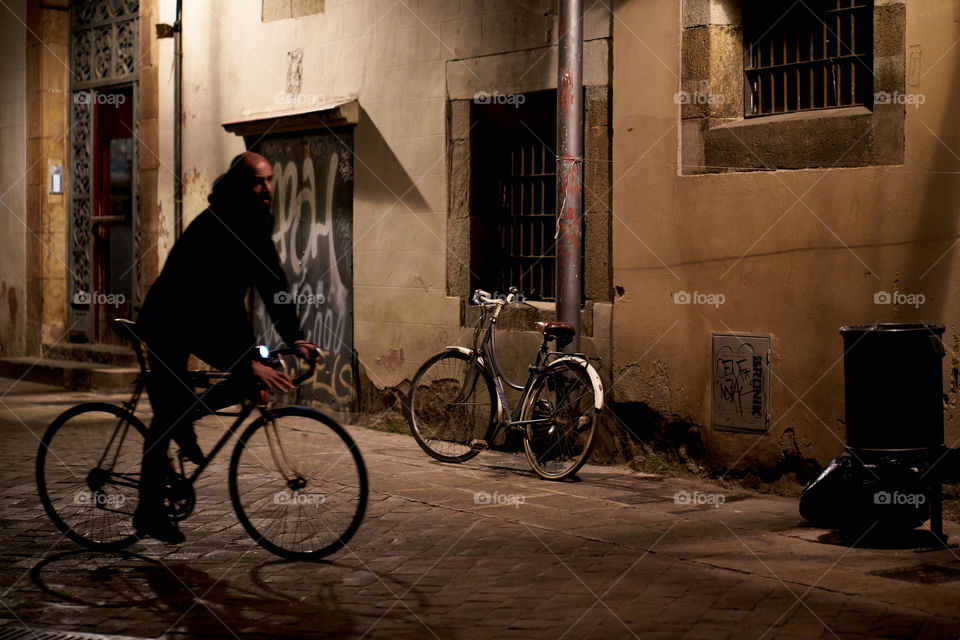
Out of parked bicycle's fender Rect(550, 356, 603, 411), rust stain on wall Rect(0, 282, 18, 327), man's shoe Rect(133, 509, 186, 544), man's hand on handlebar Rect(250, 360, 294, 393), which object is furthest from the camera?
rust stain on wall Rect(0, 282, 18, 327)

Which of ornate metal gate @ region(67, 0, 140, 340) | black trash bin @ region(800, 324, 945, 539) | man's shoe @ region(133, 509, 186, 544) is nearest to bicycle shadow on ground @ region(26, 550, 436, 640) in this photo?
man's shoe @ region(133, 509, 186, 544)

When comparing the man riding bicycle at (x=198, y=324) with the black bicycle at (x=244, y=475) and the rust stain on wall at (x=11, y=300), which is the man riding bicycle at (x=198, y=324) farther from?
the rust stain on wall at (x=11, y=300)

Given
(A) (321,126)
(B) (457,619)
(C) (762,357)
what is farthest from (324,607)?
(A) (321,126)

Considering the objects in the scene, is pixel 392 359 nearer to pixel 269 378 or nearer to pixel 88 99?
pixel 269 378

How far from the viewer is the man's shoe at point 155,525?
595 cm

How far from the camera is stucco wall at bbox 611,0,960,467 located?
714cm

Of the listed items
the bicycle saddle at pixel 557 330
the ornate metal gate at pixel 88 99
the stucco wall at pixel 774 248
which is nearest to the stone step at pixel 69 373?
the ornate metal gate at pixel 88 99

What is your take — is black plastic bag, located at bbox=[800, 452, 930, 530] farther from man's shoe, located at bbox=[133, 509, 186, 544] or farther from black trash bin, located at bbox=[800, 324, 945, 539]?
man's shoe, located at bbox=[133, 509, 186, 544]

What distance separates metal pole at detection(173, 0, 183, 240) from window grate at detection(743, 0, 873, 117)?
6.74 m

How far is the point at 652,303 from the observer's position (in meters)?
8.75

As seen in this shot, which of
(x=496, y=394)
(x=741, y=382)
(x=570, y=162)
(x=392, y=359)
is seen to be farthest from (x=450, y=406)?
(x=741, y=382)

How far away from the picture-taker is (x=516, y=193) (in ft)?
33.4

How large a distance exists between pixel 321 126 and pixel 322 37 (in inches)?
33.0

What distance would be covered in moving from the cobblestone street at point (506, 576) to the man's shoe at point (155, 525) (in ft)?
0.43
